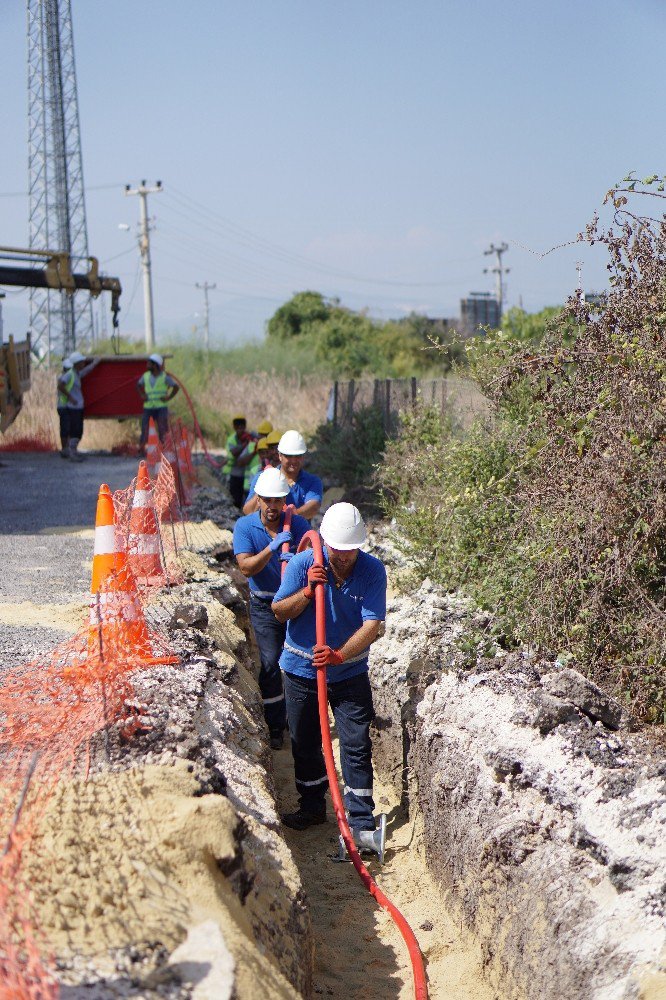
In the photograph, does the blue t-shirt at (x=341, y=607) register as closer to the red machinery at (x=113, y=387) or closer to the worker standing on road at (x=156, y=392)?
the worker standing on road at (x=156, y=392)

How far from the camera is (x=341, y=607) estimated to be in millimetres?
5539

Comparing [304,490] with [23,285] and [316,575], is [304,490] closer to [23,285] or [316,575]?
[316,575]

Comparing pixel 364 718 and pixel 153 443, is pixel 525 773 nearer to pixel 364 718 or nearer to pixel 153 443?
pixel 364 718

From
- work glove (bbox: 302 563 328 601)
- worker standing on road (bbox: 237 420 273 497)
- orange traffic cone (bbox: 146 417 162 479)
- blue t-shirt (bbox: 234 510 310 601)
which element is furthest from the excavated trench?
orange traffic cone (bbox: 146 417 162 479)

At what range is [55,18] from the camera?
39375 mm

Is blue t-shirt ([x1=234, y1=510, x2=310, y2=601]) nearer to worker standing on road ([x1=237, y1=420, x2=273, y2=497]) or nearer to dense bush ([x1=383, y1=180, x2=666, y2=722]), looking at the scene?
dense bush ([x1=383, y1=180, x2=666, y2=722])

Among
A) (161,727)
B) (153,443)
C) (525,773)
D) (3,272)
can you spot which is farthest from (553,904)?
(3,272)

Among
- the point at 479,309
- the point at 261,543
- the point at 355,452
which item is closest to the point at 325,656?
the point at 261,543

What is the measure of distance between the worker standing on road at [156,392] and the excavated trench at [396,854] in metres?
9.01

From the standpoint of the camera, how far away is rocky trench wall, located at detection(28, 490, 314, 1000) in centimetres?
294

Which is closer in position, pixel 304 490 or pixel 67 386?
pixel 304 490

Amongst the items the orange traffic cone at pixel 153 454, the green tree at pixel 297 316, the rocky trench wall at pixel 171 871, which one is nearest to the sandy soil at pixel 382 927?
the rocky trench wall at pixel 171 871

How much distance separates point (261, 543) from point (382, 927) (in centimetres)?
250

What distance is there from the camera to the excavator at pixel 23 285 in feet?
48.0
